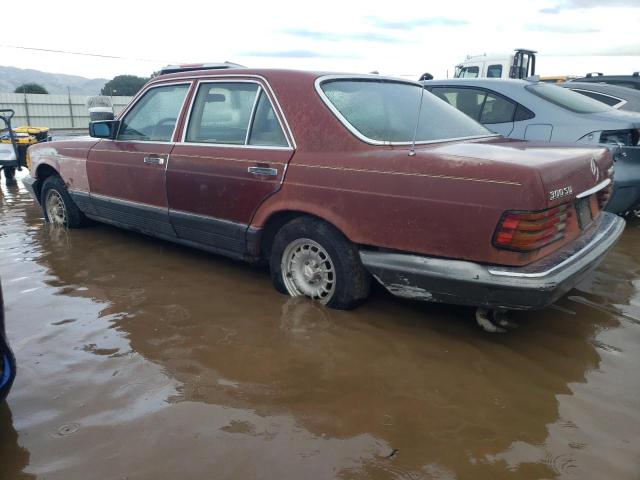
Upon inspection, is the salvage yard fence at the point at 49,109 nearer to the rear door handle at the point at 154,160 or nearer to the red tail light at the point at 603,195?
the rear door handle at the point at 154,160

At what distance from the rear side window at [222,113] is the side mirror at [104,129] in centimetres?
108

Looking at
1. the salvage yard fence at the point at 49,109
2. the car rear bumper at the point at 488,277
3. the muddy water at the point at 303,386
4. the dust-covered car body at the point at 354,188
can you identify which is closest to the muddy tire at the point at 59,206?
the dust-covered car body at the point at 354,188

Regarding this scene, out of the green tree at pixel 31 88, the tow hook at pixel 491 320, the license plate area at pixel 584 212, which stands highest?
the green tree at pixel 31 88

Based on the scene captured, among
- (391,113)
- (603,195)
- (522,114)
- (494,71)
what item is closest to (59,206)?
(391,113)

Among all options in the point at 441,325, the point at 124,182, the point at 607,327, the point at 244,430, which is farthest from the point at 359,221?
the point at 124,182

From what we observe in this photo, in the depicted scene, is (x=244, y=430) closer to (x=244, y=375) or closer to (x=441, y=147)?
(x=244, y=375)

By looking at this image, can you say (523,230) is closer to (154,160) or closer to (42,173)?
(154,160)

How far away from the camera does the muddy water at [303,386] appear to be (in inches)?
83.5

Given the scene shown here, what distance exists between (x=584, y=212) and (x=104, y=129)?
4014 millimetres

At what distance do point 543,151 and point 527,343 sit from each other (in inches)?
45.1

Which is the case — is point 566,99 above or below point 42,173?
above

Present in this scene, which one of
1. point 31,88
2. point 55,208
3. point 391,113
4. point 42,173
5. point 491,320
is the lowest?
point 491,320

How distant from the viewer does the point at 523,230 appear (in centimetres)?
261

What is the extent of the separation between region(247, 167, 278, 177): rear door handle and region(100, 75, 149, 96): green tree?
3515 centimetres
